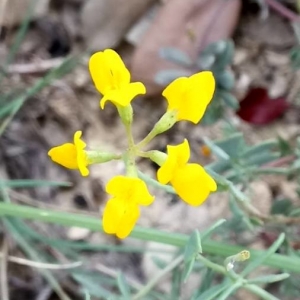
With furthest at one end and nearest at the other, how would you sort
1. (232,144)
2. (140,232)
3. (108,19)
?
(108,19)
(232,144)
(140,232)

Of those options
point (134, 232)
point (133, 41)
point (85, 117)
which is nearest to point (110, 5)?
point (133, 41)

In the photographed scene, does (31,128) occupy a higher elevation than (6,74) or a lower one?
lower

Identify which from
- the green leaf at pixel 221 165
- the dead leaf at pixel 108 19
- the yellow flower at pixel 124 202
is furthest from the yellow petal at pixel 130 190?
the dead leaf at pixel 108 19

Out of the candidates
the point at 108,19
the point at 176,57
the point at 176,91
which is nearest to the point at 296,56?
the point at 176,57

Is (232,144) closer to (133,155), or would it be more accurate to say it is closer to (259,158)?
(259,158)

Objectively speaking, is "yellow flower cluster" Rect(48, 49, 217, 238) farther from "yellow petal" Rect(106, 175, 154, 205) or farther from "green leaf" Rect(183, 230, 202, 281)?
"green leaf" Rect(183, 230, 202, 281)

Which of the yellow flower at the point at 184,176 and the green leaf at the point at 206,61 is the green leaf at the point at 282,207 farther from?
the yellow flower at the point at 184,176

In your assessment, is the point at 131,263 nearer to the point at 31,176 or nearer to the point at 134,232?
the point at 31,176
